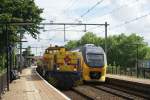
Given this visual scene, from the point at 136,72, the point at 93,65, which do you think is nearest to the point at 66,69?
the point at 93,65

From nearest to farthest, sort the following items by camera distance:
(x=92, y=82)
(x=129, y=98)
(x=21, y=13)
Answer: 1. (x=129, y=98)
2. (x=92, y=82)
3. (x=21, y=13)

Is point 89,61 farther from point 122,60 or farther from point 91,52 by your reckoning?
point 122,60

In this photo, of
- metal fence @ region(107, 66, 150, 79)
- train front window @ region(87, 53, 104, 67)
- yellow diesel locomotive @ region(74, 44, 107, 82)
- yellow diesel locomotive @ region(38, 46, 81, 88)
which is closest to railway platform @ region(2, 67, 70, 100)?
yellow diesel locomotive @ region(38, 46, 81, 88)

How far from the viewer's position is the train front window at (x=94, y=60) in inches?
1764

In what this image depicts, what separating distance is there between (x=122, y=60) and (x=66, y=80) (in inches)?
4819

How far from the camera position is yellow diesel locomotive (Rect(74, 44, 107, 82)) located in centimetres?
4450

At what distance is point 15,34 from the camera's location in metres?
49.6

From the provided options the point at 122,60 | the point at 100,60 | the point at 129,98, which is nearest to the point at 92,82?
the point at 100,60

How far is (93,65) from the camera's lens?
44750 millimetres

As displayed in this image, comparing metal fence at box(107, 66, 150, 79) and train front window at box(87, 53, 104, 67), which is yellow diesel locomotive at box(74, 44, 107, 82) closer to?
train front window at box(87, 53, 104, 67)

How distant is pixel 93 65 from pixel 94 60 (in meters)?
0.46

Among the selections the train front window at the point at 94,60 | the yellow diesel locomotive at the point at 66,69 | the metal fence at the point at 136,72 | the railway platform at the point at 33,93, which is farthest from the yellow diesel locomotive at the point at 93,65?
the metal fence at the point at 136,72

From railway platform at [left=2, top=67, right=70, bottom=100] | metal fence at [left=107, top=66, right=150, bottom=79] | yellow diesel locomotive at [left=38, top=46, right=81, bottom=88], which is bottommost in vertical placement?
railway platform at [left=2, top=67, right=70, bottom=100]

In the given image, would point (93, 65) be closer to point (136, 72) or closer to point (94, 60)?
point (94, 60)
